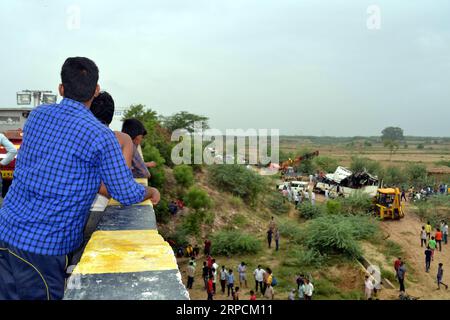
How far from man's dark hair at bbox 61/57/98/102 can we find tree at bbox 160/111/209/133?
89.1ft

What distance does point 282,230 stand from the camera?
65.2ft

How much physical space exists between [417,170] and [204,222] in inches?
949

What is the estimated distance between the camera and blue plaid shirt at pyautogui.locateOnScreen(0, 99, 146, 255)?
1750 millimetres

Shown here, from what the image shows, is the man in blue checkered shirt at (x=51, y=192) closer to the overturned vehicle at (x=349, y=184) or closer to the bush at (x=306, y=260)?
the bush at (x=306, y=260)

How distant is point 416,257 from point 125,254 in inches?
677

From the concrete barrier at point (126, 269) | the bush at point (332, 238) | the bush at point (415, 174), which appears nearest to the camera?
the concrete barrier at point (126, 269)

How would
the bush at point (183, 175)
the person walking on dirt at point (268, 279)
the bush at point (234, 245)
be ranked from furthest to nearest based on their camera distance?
1. the bush at point (183, 175)
2. the bush at point (234, 245)
3. the person walking on dirt at point (268, 279)

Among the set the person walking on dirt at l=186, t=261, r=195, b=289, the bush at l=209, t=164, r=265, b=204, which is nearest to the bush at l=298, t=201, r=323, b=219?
the bush at l=209, t=164, r=265, b=204

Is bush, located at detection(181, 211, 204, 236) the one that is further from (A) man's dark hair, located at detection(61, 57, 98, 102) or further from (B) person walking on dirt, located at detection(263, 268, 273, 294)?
(A) man's dark hair, located at detection(61, 57, 98, 102)

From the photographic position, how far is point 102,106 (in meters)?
2.91

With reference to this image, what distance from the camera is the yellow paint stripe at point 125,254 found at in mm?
1590

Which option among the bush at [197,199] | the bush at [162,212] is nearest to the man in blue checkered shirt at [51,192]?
the bush at [162,212]

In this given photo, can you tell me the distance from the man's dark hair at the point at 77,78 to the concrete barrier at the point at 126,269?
0.70m
